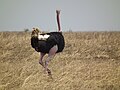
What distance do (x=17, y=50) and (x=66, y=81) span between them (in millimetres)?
7634

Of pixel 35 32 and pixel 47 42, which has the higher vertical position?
pixel 35 32

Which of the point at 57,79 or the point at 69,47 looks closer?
the point at 57,79

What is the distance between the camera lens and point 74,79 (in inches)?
269

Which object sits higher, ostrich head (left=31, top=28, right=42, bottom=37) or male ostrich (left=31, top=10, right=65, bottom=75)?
ostrich head (left=31, top=28, right=42, bottom=37)

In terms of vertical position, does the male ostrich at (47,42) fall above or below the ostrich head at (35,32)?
below

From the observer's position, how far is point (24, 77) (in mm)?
6992

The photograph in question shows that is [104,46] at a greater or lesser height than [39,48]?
lesser

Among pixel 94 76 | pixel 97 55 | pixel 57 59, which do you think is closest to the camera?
pixel 94 76

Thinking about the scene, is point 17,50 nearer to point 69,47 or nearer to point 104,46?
point 69,47

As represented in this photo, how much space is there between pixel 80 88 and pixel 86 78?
0.87m

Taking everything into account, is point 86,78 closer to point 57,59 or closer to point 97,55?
point 57,59

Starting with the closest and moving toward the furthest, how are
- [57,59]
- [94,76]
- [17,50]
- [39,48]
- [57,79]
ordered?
[39,48], [57,79], [94,76], [57,59], [17,50]

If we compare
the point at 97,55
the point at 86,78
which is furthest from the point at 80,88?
the point at 97,55

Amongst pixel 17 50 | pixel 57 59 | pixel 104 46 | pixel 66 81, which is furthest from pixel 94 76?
pixel 104 46
